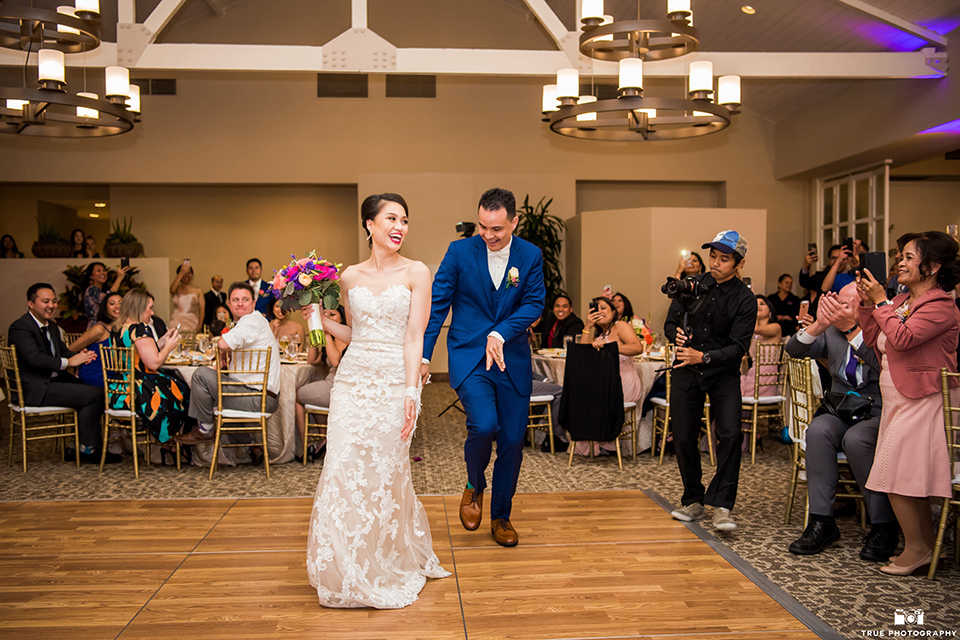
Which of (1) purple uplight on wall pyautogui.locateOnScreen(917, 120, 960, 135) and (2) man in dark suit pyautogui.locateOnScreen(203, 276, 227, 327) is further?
(2) man in dark suit pyautogui.locateOnScreen(203, 276, 227, 327)

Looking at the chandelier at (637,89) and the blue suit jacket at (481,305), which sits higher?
the chandelier at (637,89)

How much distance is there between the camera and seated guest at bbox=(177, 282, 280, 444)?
548cm

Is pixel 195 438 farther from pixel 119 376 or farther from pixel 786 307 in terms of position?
pixel 786 307

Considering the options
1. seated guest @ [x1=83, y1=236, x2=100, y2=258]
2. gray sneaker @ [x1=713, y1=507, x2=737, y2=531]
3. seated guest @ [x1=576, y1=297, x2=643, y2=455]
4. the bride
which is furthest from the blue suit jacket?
seated guest @ [x1=83, y1=236, x2=100, y2=258]

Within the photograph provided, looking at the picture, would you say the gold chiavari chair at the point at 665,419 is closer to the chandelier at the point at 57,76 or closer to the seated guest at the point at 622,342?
the seated guest at the point at 622,342

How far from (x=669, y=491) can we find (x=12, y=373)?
16.7 ft

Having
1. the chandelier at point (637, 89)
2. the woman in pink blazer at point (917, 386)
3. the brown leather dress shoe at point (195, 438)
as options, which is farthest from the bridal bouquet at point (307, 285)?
the chandelier at point (637, 89)

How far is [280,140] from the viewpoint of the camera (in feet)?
39.9

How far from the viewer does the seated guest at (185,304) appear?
10430mm

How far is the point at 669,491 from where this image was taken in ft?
16.6

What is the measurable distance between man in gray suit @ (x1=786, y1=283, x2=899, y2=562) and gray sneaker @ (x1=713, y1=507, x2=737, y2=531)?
303 millimetres

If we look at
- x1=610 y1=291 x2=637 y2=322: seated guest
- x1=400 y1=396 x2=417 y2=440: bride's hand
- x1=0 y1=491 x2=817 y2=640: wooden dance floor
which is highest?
x1=610 y1=291 x2=637 y2=322: seated guest

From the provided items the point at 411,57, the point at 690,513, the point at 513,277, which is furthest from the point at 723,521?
the point at 411,57

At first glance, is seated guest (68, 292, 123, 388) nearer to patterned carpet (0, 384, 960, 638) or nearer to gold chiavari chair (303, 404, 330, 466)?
patterned carpet (0, 384, 960, 638)
